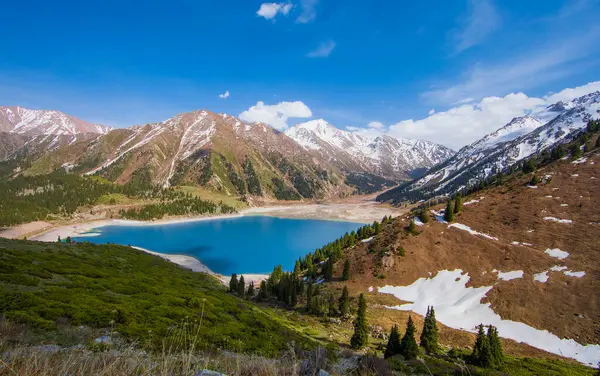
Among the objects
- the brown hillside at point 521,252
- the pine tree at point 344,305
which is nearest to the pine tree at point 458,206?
the brown hillside at point 521,252

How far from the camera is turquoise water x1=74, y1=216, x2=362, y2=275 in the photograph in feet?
302

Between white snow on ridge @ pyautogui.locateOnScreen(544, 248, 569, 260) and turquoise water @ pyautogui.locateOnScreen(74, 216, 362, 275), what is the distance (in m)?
59.8

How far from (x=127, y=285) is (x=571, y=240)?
66.7 meters

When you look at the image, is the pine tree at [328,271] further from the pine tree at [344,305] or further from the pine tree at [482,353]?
the pine tree at [482,353]

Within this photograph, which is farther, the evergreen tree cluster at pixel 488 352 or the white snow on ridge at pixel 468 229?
the white snow on ridge at pixel 468 229

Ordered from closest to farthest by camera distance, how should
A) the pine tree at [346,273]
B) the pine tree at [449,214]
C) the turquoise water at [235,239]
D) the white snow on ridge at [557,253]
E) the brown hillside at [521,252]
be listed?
the brown hillside at [521,252] < the white snow on ridge at [557,253] < the pine tree at [346,273] < the pine tree at [449,214] < the turquoise water at [235,239]

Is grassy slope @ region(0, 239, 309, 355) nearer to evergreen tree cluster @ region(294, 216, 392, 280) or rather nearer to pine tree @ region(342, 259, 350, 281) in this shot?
pine tree @ region(342, 259, 350, 281)

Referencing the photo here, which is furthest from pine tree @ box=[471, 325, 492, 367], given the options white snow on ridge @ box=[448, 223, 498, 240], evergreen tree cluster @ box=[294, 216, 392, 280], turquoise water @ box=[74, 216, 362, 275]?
turquoise water @ box=[74, 216, 362, 275]

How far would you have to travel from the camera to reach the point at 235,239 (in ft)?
409

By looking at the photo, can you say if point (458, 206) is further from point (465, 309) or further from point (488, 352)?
point (488, 352)

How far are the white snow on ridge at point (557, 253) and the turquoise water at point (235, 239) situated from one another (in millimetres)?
59759

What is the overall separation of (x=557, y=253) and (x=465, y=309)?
20.4 metres

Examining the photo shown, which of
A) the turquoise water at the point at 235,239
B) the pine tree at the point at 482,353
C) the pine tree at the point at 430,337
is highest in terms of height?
the pine tree at the point at 482,353

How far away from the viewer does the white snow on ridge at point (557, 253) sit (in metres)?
46.4
